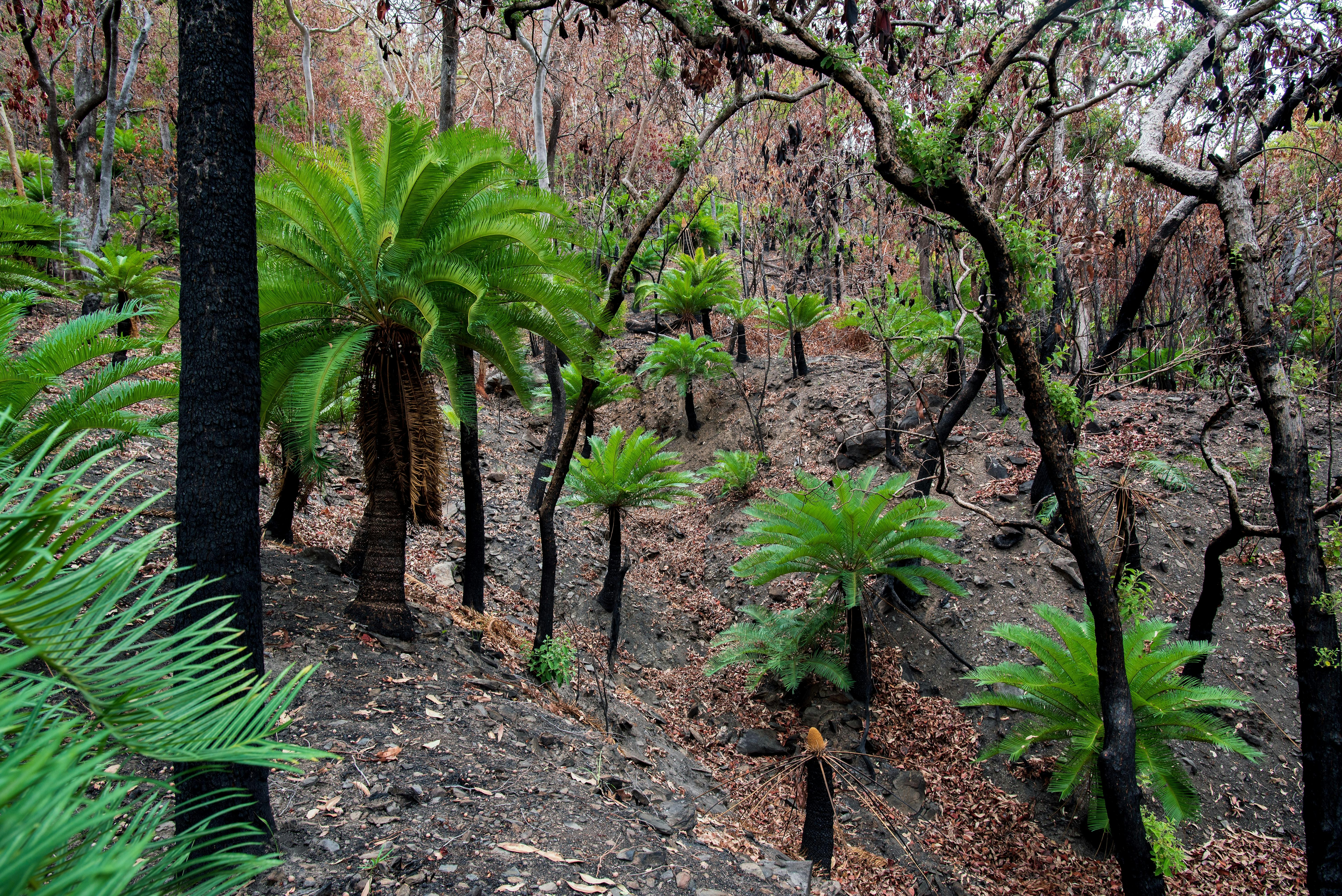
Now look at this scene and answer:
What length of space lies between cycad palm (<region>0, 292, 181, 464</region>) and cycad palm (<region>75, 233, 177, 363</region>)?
5.77 meters

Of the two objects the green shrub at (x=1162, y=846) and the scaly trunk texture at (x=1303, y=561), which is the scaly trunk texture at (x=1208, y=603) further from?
the green shrub at (x=1162, y=846)

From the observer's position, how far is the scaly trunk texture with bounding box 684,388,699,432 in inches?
613

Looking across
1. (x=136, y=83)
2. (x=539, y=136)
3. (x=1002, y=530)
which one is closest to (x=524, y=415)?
(x=539, y=136)

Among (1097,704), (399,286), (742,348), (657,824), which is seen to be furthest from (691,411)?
(657,824)

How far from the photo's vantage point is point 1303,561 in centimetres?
486

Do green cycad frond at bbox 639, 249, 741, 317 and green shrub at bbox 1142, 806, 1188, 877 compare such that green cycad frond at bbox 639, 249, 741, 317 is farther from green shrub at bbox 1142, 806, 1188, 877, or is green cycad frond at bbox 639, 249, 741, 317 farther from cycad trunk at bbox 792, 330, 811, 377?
green shrub at bbox 1142, 806, 1188, 877

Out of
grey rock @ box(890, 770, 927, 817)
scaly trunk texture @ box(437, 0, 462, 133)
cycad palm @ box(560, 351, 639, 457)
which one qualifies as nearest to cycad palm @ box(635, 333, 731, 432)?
cycad palm @ box(560, 351, 639, 457)

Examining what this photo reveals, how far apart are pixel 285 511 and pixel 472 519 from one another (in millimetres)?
2224

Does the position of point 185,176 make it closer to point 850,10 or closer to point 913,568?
point 850,10

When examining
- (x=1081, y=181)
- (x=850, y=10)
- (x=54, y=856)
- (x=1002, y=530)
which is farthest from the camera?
(x=1081, y=181)

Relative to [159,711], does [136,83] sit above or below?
above

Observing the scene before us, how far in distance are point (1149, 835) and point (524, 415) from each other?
45.1 ft

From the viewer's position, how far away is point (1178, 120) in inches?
441

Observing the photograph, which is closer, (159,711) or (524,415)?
(159,711)
